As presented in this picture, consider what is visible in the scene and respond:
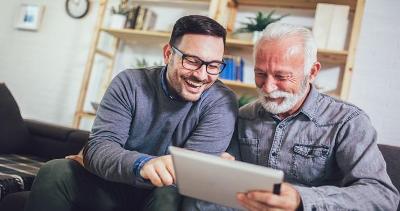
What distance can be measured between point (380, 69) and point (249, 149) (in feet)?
5.75

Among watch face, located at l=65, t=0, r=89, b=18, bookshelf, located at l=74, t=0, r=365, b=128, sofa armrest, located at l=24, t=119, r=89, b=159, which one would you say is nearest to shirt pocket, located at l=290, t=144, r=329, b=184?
sofa armrest, located at l=24, t=119, r=89, b=159

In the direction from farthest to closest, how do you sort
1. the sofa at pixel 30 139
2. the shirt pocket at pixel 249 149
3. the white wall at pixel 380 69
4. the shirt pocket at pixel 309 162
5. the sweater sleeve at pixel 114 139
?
1. the white wall at pixel 380 69
2. the sofa at pixel 30 139
3. the shirt pocket at pixel 249 149
4. the shirt pocket at pixel 309 162
5. the sweater sleeve at pixel 114 139

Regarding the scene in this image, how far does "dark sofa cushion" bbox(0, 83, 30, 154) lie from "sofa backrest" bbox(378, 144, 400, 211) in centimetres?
183

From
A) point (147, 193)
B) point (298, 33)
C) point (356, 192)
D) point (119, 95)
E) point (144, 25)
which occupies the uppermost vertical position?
point (144, 25)

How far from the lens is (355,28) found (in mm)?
2510

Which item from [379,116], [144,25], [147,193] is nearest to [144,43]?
[144,25]

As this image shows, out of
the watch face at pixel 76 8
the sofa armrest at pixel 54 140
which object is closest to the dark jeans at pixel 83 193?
the sofa armrest at pixel 54 140

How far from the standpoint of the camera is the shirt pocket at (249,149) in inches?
52.7

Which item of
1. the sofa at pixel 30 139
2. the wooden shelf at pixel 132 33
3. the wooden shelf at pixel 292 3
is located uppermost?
the wooden shelf at pixel 292 3


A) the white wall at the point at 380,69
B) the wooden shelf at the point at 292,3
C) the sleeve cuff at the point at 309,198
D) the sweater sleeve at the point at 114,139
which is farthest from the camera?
the wooden shelf at the point at 292,3

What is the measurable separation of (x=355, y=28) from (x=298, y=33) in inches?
56.9

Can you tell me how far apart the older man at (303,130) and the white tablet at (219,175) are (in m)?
0.31

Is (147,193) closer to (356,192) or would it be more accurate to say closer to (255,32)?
(356,192)

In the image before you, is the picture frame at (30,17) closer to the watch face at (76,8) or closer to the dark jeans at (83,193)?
the watch face at (76,8)
